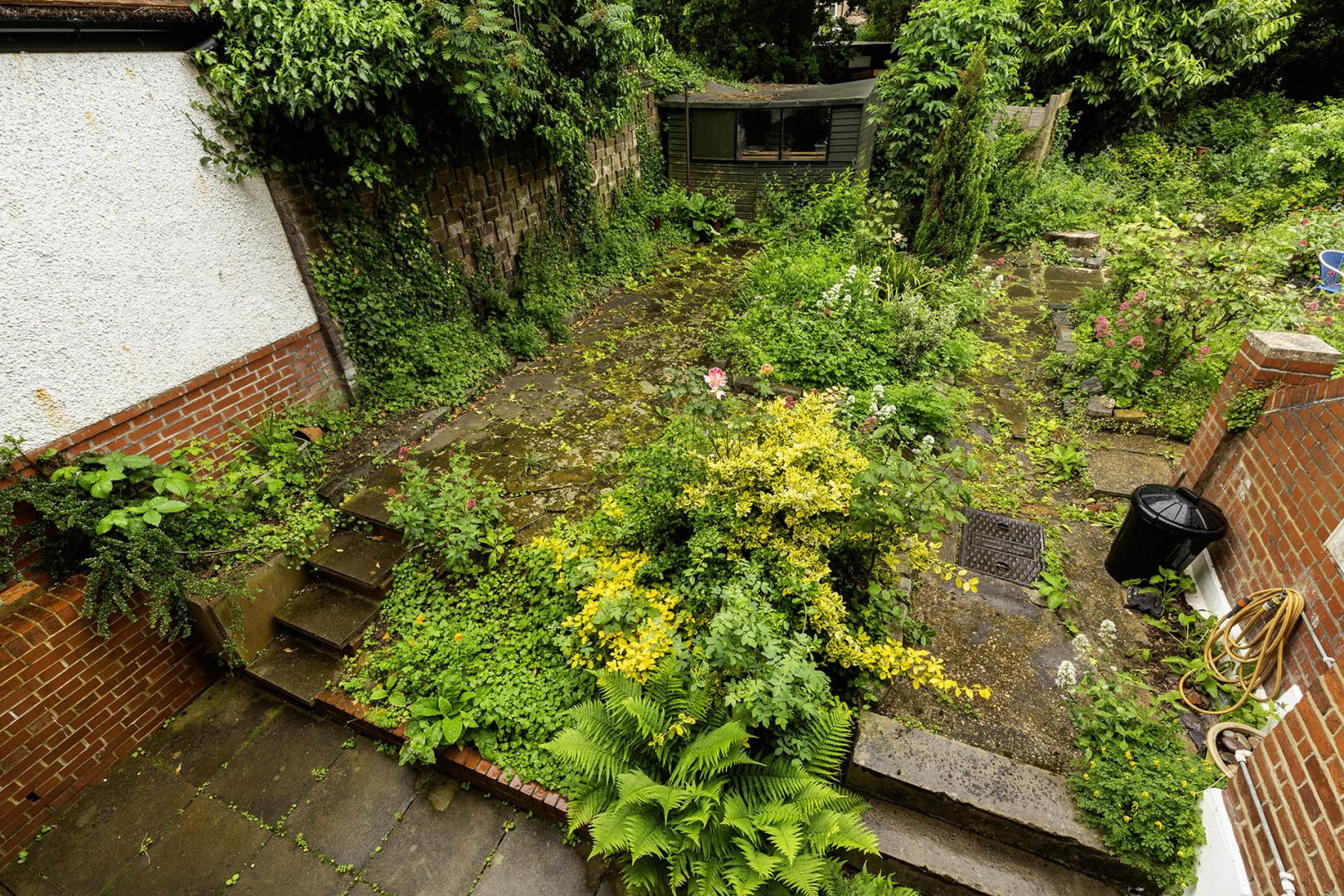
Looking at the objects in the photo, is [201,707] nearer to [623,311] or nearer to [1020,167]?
[623,311]

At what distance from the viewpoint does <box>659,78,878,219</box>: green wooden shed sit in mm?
10312

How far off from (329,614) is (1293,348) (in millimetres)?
6673

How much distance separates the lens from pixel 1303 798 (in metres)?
2.28

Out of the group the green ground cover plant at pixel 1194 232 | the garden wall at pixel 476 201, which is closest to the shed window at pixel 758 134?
the garden wall at pixel 476 201

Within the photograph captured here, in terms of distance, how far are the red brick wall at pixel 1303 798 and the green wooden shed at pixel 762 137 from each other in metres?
10.0

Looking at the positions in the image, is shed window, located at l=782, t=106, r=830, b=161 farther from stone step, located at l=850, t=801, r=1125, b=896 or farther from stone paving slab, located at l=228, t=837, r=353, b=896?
stone paving slab, located at l=228, t=837, r=353, b=896

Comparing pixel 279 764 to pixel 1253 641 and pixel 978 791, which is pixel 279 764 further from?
pixel 1253 641

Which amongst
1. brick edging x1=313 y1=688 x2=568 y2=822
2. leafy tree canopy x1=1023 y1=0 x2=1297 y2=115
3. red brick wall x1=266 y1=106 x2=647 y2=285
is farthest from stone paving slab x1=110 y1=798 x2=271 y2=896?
leafy tree canopy x1=1023 y1=0 x2=1297 y2=115

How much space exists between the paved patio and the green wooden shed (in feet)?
35.5

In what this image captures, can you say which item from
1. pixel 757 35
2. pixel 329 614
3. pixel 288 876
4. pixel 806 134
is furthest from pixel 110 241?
pixel 757 35

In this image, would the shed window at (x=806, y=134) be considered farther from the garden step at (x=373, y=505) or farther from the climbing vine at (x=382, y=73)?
the garden step at (x=373, y=505)

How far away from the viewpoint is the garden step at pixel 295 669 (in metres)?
3.92

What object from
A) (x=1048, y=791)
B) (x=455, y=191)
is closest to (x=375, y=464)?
(x=455, y=191)

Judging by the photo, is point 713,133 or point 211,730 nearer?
point 211,730
